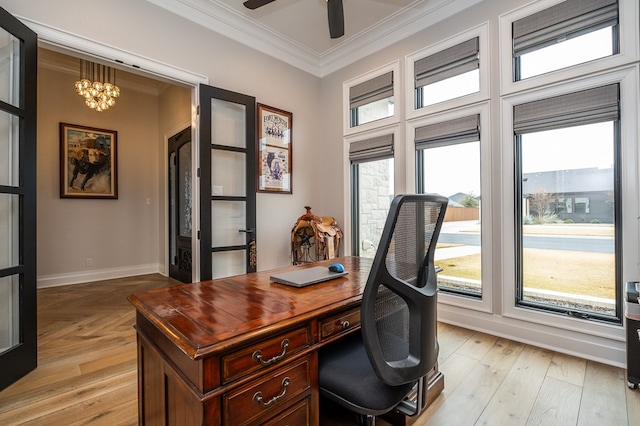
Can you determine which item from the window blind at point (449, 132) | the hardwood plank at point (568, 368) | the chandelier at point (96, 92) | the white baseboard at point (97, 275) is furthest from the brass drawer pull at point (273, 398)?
the white baseboard at point (97, 275)

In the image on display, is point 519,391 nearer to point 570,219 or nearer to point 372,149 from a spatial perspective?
point 570,219

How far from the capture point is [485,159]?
104 inches

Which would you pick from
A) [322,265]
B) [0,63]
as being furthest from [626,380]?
[0,63]

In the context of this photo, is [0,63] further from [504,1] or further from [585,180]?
[585,180]

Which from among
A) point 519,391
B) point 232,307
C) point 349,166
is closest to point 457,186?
point 349,166

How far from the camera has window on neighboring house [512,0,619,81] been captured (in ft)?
6.94

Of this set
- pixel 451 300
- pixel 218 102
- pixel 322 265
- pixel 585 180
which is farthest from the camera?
pixel 218 102

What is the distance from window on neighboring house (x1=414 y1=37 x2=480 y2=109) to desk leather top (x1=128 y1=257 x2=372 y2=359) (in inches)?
91.2

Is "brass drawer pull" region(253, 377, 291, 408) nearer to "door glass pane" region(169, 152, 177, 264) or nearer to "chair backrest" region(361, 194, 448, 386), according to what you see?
"chair backrest" region(361, 194, 448, 386)

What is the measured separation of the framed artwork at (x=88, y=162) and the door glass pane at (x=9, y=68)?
301cm

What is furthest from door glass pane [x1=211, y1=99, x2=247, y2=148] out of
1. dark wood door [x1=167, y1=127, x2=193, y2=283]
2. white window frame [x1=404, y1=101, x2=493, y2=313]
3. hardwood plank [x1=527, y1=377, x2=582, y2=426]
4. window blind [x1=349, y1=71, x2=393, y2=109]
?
hardwood plank [x1=527, y1=377, x2=582, y2=426]

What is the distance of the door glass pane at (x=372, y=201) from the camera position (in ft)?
11.9

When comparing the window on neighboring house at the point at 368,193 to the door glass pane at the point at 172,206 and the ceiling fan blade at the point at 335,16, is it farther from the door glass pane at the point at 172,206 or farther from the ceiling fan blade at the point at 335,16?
the door glass pane at the point at 172,206

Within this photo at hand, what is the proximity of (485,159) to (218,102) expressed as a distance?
8.90 feet
